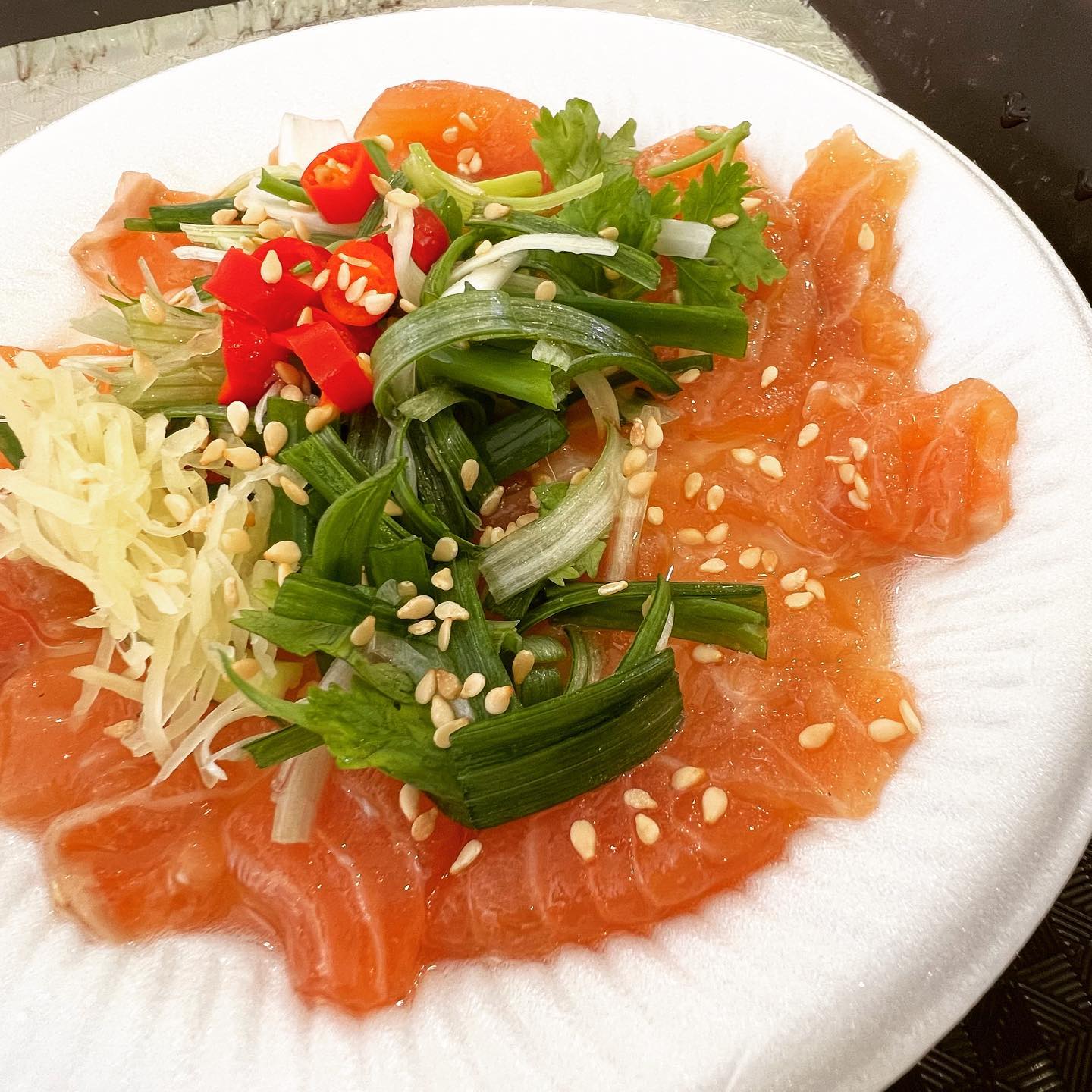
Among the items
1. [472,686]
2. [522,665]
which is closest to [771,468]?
[522,665]

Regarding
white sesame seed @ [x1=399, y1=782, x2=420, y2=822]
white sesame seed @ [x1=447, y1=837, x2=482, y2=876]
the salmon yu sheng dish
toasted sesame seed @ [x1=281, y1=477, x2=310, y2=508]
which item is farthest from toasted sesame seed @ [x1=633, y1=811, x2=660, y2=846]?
toasted sesame seed @ [x1=281, y1=477, x2=310, y2=508]

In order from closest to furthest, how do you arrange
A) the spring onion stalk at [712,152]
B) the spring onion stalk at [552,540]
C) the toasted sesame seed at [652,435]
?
the spring onion stalk at [552,540], the toasted sesame seed at [652,435], the spring onion stalk at [712,152]

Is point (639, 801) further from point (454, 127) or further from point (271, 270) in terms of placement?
point (454, 127)

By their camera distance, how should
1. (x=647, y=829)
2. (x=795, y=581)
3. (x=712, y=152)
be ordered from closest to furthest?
(x=647, y=829)
(x=795, y=581)
(x=712, y=152)

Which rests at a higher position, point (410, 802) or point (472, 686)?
point (472, 686)

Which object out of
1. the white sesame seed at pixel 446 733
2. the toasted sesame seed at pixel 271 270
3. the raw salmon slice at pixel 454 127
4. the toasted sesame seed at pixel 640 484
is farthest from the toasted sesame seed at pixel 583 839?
the raw salmon slice at pixel 454 127

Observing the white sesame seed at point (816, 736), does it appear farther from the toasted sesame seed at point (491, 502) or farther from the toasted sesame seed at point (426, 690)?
the toasted sesame seed at point (491, 502)

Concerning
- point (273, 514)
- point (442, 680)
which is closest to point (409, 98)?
point (273, 514)
